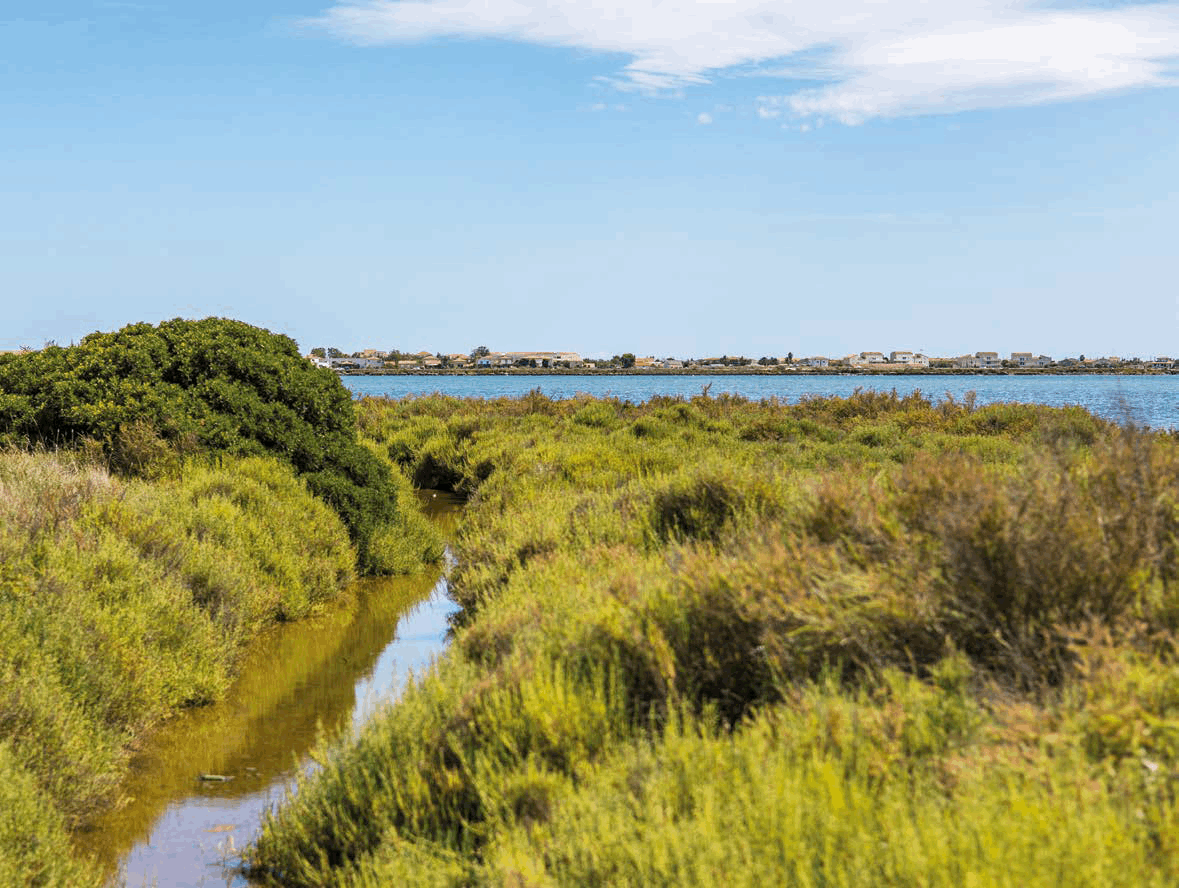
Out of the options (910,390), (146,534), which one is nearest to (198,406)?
(146,534)

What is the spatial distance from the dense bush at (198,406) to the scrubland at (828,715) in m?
7.13

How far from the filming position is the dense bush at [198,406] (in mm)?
12602

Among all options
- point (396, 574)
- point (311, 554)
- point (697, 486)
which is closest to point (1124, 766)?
point (697, 486)

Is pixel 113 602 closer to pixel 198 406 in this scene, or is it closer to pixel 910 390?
pixel 198 406

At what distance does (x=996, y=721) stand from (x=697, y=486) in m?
4.83

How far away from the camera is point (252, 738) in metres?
7.60

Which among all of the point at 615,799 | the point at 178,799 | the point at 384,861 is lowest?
the point at 178,799

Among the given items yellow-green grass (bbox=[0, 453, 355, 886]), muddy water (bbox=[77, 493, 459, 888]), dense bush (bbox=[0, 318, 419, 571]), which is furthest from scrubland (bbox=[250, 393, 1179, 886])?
dense bush (bbox=[0, 318, 419, 571])

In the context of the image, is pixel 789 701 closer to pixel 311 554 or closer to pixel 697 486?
pixel 697 486

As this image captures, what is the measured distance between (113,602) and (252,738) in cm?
150

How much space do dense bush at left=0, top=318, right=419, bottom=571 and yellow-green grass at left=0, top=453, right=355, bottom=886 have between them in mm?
585

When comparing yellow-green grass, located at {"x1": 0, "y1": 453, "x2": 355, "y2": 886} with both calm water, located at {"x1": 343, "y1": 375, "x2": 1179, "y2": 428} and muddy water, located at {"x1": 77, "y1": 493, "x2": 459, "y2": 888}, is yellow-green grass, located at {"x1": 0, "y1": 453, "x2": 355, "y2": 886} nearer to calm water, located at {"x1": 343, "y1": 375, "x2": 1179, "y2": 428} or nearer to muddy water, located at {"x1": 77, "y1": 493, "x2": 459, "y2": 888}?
muddy water, located at {"x1": 77, "y1": 493, "x2": 459, "y2": 888}

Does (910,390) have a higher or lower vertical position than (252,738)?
higher

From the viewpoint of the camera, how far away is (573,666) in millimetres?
5266
